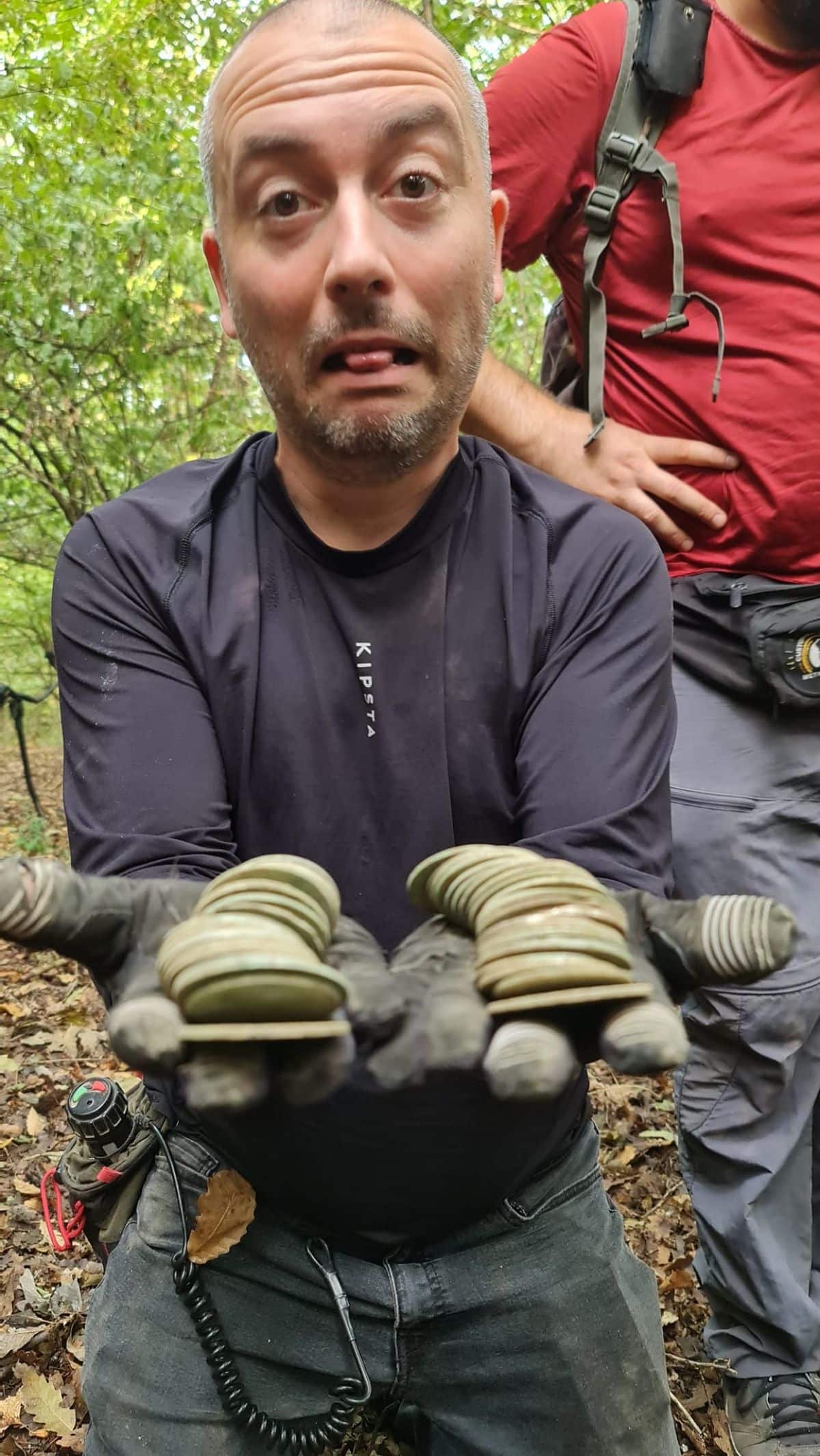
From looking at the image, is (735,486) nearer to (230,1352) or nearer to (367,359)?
(367,359)

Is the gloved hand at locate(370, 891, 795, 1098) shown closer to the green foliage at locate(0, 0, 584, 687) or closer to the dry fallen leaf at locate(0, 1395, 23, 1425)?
the dry fallen leaf at locate(0, 1395, 23, 1425)

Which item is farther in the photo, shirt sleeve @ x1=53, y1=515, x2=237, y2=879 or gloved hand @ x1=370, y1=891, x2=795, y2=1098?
shirt sleeve @ x1=53, y1=515, x2=237, y2=879

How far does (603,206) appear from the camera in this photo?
274 centimetres

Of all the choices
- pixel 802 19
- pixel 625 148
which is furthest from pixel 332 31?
pixel 802 19

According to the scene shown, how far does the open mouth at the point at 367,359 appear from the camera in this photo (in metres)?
2.10

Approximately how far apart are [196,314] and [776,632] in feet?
29.6

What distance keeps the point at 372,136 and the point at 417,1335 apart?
2.53 metres

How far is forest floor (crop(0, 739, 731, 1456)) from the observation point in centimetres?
309

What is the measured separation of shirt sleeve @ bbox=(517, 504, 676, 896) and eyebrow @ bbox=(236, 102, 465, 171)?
89 cm

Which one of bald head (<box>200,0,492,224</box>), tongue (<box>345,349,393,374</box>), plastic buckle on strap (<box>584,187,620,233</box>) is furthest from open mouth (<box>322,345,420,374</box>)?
plastic buckle on strap (<box>584,187,620,233</box>)

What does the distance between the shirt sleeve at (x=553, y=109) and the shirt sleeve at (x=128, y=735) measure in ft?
4.89

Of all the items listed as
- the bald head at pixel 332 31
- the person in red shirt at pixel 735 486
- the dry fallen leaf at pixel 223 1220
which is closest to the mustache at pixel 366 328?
the bald head at pixel 332 31

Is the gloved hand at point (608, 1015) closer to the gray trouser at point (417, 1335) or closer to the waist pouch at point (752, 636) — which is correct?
the gray trouser at point (417, 1335)

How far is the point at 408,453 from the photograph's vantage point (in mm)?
2207
